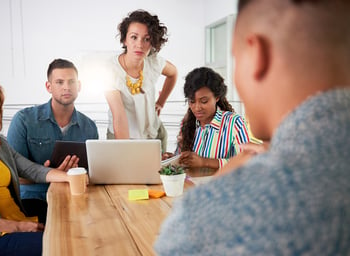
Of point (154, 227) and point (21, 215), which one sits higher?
point (154, 227)

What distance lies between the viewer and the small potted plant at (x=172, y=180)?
5.03 feet

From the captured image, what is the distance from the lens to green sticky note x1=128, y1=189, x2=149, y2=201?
152 cm

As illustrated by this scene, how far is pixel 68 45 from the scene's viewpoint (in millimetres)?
4320

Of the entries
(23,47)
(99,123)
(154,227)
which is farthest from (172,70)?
(154,227)

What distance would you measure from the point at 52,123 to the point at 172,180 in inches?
50.7

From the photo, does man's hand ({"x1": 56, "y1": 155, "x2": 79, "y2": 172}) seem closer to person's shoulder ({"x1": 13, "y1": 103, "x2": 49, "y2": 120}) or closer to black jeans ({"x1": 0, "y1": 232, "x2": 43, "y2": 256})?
black jeans ({"x1": 0, "y1": 232, "x2": 43, "y2": 256})

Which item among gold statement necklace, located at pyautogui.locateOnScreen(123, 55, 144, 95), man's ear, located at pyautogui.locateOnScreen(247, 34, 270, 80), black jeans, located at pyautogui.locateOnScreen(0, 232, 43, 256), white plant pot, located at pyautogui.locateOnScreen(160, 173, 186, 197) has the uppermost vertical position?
man's ear, located at pyautogui.locateOnScreen(247, 34, 270, 80)

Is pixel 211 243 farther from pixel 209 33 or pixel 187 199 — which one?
pixel 209 33

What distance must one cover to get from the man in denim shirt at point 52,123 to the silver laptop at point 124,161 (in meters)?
0.82

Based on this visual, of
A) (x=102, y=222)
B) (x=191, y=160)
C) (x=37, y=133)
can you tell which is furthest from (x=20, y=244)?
(x=37, y=133)

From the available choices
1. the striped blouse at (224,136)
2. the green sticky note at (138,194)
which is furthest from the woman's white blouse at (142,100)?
the green sticky note at (138,194)

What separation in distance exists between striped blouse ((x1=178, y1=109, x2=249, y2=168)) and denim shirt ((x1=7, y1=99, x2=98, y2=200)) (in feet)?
2.78

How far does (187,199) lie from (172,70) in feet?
10.1

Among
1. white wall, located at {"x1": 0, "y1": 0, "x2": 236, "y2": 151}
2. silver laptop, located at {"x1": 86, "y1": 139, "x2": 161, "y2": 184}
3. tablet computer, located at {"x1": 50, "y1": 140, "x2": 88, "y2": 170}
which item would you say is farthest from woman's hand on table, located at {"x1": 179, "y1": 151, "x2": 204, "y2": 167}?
white wall, located at {"x1": 0, "y1": 0, "x2": 236, "y2": 151}
